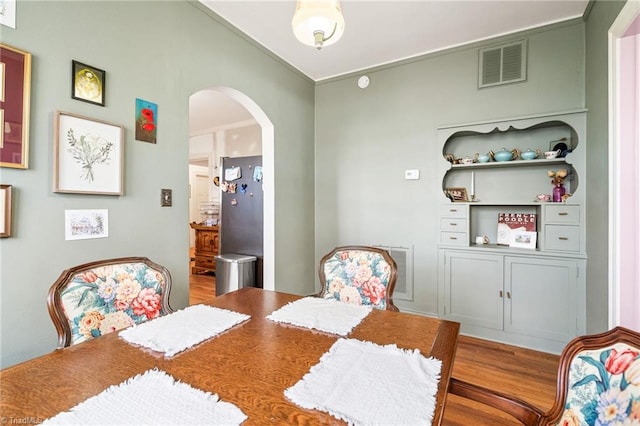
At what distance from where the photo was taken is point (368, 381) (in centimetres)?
80

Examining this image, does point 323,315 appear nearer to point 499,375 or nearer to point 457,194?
point 499,375

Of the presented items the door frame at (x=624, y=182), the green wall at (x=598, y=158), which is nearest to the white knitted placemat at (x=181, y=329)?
the door frame at (x=624, y=182)

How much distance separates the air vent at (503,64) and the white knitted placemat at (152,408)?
10.6 feet

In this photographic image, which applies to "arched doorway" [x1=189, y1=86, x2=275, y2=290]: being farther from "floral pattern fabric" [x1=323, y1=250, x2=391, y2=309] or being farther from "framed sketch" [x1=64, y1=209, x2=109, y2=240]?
"framed sketch" [x1=64, y1=209, x2=109, y2=240]

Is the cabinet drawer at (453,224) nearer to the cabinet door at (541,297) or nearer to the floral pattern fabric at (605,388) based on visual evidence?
the cabinet door at (541,297)

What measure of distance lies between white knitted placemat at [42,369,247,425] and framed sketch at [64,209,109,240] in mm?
1157

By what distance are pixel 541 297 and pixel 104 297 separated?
3078 mm

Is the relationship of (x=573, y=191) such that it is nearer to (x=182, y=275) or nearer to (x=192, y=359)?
(x=192, y=359)

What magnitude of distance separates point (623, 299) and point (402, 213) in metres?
1.75

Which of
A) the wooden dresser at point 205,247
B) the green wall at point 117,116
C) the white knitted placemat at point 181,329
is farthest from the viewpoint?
the wooden dresser at point 205,247

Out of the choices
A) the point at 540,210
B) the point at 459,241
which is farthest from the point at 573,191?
the point at 459,241

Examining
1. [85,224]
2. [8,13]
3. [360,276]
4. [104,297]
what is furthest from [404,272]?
[8,13]

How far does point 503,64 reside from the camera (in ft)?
8.78

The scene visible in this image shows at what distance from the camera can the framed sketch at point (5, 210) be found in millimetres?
1279
